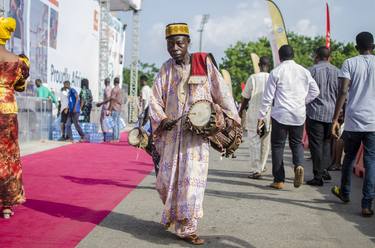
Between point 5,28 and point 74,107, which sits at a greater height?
point 5,28

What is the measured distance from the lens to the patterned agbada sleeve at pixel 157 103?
4652 mm

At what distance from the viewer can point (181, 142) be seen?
15.1 feet

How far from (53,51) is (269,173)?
42.8 ft

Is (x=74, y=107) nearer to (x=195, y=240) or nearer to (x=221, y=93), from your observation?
(x=221, y=93)

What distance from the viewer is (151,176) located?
8.88 meters

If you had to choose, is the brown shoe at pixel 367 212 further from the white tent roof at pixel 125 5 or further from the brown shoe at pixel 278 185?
the white tent roof at pixel 125 5

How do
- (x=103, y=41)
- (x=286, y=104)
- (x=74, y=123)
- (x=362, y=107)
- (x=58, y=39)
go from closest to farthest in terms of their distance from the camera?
(x=362, y=107) → (x=286, y=104) → (x=74, y=123) → (x=58, y=39) → (x=103, y=41)

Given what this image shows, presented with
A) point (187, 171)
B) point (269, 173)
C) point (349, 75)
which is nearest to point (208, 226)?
point (187, 171)

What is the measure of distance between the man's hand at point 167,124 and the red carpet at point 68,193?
1.19m

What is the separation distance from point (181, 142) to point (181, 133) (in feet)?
0.26

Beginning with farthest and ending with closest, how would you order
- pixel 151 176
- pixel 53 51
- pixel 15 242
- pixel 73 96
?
pixel 53 51 < pixel 73 96 < pixel 151 176 < pixel 15 242

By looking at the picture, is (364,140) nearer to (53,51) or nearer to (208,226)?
(208,226)

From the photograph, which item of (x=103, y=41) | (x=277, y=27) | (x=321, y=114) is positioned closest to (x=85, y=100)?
(x=277, y=27)

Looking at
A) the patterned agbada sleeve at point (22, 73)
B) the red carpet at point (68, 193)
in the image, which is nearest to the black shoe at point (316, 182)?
the red carpet at point (68, 193)
